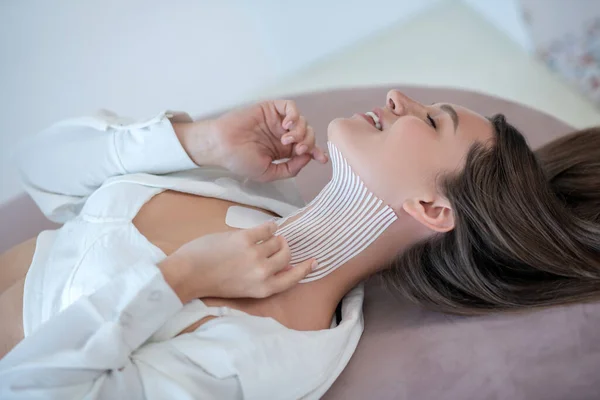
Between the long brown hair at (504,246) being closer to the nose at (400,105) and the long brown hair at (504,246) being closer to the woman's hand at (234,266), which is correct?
the nose at (400,105)

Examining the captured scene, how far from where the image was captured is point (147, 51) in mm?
2303

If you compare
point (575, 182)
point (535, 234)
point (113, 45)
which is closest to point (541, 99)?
point (575, 182)

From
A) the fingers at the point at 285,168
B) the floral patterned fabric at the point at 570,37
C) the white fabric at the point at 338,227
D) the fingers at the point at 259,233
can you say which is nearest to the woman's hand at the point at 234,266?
the fingers at the point at 259,233

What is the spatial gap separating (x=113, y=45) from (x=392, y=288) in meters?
1.47

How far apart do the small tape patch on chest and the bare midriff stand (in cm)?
1

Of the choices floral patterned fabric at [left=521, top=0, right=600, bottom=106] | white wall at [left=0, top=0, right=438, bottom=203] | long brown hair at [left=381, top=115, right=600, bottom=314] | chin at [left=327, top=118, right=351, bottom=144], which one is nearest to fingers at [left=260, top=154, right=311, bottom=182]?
chin at [left=327, top=118, right=351, bottom=144]

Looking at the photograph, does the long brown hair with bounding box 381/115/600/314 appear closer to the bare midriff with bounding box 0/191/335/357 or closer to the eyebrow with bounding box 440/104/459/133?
the eyebrow with bounding box 440/104/459/133

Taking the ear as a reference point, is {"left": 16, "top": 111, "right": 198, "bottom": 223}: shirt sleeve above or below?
above

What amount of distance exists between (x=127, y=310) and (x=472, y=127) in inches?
28.3

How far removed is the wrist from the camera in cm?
135

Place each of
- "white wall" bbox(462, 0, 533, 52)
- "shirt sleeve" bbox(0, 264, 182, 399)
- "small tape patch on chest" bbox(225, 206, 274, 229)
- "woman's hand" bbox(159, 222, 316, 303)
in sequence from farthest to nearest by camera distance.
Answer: "white wall" bbox(462, 0, 533, 52)
"small tape patch on chest" bbox(225, 206, 274, 229)
"woman's hand" bbox(159, 222, 316, 303)
"shirt sleeve" bbox(0, 264, 182, 399)

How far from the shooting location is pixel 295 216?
1.28 metres

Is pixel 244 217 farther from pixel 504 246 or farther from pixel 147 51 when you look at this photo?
pixel 147 51

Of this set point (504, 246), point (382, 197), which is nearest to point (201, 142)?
point (382, 197)
